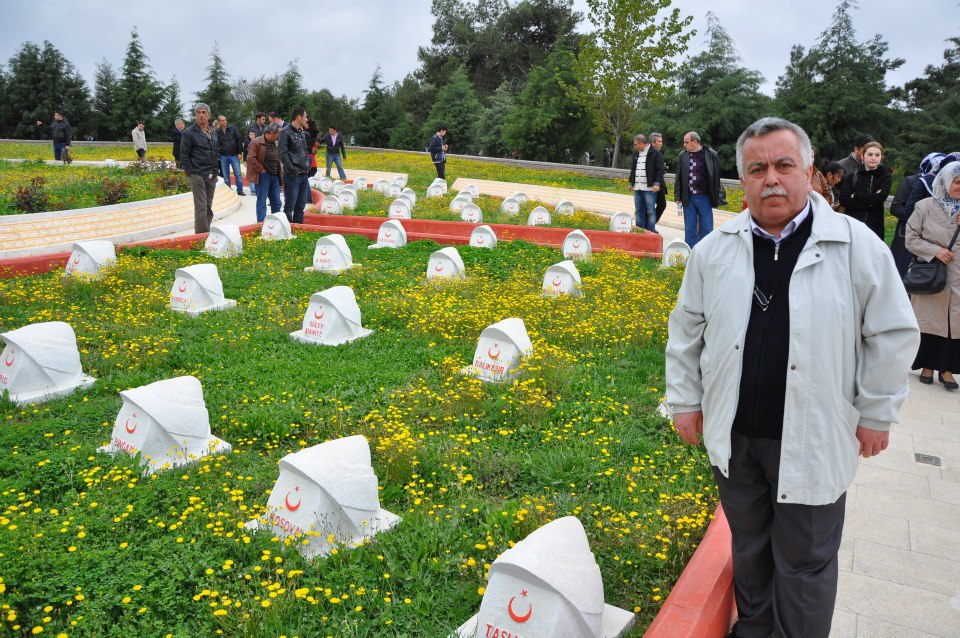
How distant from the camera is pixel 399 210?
644 inches

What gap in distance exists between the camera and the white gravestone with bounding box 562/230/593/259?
40.2ft

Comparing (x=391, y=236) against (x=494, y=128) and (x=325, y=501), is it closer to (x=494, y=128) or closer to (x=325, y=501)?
(x=325, y=501)

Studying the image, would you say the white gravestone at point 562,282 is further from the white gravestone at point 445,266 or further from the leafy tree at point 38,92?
the leafy tree at point 38,92

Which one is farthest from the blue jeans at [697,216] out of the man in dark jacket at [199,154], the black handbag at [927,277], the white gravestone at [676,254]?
the man in dark jacket at [199,154]

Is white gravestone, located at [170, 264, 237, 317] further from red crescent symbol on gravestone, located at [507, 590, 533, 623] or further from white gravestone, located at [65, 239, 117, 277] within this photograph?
red crescent symbol on gravestone, located at [507, 590, 533, 623]

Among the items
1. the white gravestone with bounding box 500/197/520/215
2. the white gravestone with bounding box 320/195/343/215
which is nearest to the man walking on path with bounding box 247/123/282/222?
the white gravestone with bounding box 320/195/343/215

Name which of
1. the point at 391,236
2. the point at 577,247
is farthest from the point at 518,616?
the point at 391,236

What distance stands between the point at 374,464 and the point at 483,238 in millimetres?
8417

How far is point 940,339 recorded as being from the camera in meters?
7.11

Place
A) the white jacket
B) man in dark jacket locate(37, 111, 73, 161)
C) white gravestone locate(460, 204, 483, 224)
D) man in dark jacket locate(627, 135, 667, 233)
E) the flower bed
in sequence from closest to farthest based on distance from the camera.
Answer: the white jacket < the flower bed < man in dark jacket locate(627, 135, 667, 233) < white gravestone locate(460, 204, 483, 224) < man in dark jacket locate(37, 111, 73, 161)

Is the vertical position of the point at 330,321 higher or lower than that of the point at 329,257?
lower

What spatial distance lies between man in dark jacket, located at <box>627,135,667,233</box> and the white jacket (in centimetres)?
1023

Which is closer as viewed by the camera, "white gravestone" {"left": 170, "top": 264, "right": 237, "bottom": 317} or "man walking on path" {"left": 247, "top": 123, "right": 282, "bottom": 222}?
"white gravestone" {"left": 170, "top": 264, "right": 237, "bottom": 317}

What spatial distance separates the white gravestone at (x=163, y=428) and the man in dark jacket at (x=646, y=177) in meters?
9.52
